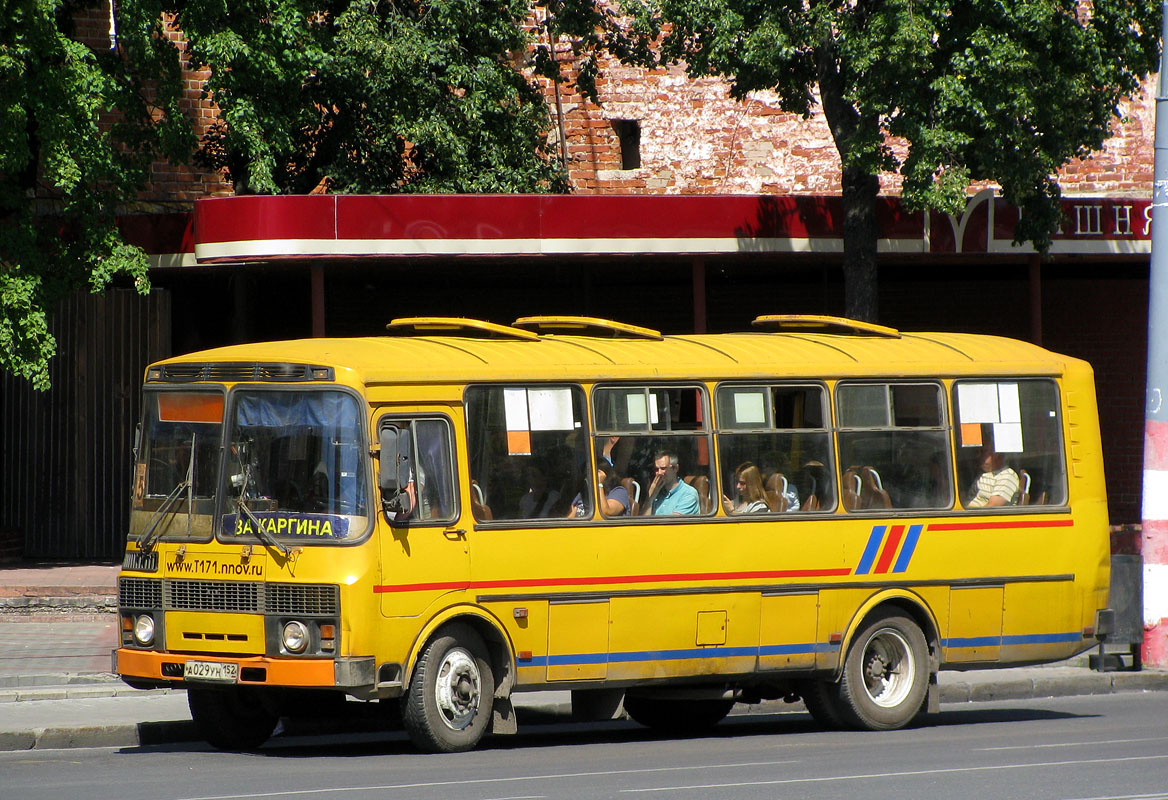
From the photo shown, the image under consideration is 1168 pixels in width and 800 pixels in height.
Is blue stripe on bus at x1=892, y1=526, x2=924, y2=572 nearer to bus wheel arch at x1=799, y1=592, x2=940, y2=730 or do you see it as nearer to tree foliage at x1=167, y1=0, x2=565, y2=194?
bus wheel arch at x1=799, y1=592, x2=940, y2=730

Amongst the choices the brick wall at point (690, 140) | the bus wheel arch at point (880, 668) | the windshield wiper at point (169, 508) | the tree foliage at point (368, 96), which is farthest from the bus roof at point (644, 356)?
the brick wall at point (690, 140)

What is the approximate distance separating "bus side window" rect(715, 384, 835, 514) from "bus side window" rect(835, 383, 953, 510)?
18 cm

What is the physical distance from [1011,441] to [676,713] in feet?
10.5

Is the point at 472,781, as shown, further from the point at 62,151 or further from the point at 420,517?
the point at 62,151

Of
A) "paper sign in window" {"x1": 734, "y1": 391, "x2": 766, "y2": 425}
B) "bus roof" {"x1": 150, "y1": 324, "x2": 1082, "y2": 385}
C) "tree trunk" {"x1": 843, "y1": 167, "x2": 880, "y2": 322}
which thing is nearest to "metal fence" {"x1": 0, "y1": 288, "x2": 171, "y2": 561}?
"tree trunk" {"x1": 843, "y1": 167, "x2": 880, "y2": 322}

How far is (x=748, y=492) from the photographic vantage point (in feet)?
40.2

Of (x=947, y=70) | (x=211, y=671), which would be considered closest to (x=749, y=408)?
(x=211, y=671)

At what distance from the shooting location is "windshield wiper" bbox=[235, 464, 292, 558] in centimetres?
1062

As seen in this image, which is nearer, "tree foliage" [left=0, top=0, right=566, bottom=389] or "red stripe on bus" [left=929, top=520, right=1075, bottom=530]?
"red stripe on bus" [left=929, top=520, right=1075, bottom=530]

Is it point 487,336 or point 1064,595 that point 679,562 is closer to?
point 487,336

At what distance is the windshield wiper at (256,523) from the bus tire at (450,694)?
3.52 feet

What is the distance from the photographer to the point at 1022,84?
1789 centimetres

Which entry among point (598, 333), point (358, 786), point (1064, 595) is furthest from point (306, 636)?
point (1064, 595)

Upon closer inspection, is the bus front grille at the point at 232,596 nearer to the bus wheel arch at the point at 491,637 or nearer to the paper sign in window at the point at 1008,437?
the bus wheel arch at the point at 491,637
